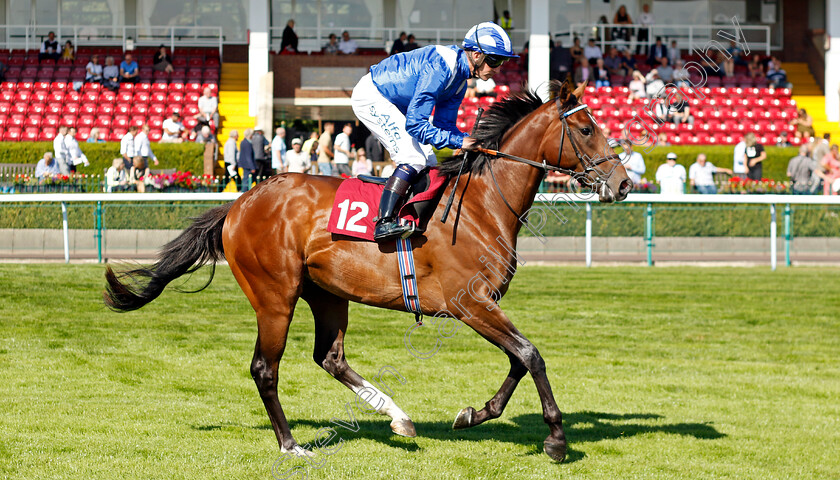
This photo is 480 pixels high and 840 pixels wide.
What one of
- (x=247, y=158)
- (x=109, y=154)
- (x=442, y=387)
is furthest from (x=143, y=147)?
(x=442, y=387)

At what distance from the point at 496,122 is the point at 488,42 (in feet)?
1.62

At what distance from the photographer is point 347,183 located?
5.25 metres

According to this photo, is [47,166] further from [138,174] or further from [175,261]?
[175,261]

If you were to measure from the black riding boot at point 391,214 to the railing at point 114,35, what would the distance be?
19737 millimetres

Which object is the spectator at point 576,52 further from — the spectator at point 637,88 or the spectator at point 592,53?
the spectator at point 637,88

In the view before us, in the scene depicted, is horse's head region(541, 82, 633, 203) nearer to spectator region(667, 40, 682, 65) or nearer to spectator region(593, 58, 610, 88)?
spectator region(593, 58, 610, 88)

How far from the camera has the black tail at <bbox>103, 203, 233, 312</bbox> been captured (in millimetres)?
5562

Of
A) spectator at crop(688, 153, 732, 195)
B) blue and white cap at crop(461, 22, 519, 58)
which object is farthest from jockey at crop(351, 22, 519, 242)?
spectator at crop(688, 153, 732, 195)

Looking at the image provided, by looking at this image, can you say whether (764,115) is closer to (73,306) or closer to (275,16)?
(275,16)

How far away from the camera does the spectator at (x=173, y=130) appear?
18.5 metres

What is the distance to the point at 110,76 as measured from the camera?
21.5 m

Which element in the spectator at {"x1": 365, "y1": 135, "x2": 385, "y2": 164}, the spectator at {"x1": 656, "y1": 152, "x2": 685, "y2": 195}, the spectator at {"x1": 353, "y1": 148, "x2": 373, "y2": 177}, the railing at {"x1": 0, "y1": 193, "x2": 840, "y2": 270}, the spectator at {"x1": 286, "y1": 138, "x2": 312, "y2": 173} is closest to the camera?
the railing at {"x1": 0, "y1": 193, "x2": 840, "y2": 270}

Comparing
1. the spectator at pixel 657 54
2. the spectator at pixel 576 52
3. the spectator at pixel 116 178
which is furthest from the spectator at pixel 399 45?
the spectator at pixel 116 178

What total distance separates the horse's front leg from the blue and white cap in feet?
4.35
